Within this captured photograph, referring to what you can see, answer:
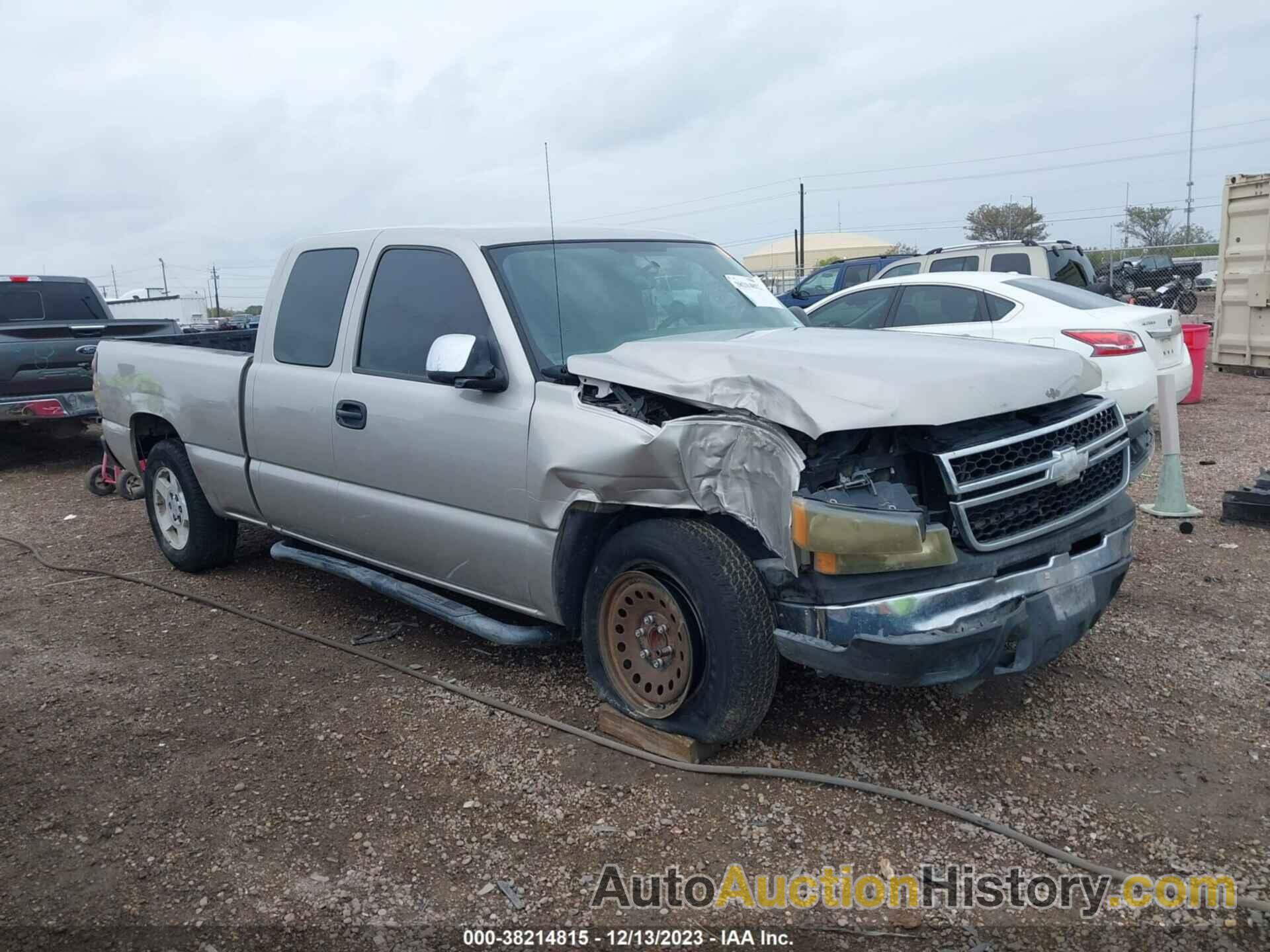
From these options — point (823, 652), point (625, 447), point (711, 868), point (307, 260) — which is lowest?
point (711, 868)

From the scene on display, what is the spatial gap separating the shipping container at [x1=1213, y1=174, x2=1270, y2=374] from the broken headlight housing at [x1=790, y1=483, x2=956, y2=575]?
1243 cm

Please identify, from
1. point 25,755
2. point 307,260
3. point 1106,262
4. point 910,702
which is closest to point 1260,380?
point 910,702

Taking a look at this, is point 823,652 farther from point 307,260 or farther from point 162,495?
point 162,495

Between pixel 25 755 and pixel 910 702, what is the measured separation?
3.41 metres

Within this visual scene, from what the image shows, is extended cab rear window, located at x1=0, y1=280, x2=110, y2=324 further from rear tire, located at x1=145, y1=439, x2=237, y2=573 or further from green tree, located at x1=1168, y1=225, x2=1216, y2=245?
green tree, located at x1=1168, y1=225, x2=1216, y2=245

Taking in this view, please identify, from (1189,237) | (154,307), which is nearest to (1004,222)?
(1189,237)

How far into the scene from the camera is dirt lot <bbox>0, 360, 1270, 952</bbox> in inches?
113

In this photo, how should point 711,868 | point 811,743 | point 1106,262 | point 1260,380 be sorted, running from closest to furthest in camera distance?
point 711,868
point 811,743
point 1260,380
point 1106,262

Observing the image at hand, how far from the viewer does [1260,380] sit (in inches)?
524

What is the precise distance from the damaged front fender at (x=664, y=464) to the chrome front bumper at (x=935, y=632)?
0.24m

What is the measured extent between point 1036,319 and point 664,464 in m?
5.65

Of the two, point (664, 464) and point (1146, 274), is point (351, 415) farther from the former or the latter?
point (1146, 274)

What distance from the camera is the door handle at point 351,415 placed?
14.9 ft

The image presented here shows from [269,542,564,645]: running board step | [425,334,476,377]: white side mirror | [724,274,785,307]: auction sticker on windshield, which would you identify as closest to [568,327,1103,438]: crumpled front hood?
[425,334,476,377]: white side mirror
